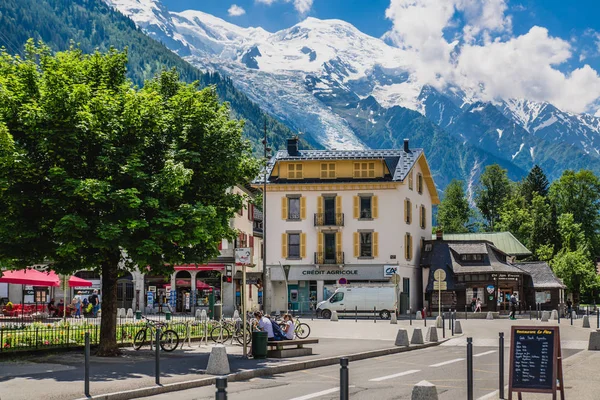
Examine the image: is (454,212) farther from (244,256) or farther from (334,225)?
(244,256)

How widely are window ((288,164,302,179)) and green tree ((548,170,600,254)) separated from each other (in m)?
51.0

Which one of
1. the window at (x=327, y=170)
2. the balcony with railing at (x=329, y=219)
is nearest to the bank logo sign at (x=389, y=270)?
the balcony with railing at (x=329, y=219)

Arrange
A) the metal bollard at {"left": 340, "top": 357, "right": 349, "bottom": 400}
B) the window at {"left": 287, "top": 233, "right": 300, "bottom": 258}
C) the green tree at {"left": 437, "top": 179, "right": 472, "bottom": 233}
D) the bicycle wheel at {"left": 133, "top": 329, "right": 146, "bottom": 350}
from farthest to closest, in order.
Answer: the green tree at {"left": 437, "top": 179, "right": 472, "bottom": 233} → the window at {"left": 287, "top": 233, "right": 300, "bottom": 258} → the bicycle wheel at {"left": 133, "top": 329, "right": 146, "bottom": 350} → the metal bollard at {"left": 340, "top": 357, "right": 349, "bottom": 400}

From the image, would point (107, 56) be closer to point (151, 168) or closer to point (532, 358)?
point (151, 168)

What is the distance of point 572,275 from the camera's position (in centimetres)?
9119

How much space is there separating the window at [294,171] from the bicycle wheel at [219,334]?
119 feet

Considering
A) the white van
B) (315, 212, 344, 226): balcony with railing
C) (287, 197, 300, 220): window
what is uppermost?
(287, 197, 300, 220): window

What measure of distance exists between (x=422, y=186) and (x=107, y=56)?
167 ft

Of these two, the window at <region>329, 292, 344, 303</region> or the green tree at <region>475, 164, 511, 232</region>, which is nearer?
the window at <region>329, 292, 344, 303</region>

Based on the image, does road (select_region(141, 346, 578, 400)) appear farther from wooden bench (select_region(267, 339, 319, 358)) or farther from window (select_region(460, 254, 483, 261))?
window (select_region(460, 254, 483, 261))

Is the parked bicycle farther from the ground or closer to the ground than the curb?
farther from the ground

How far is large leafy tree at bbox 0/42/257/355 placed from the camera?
2159 centimetres

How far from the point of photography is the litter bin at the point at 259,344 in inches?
918

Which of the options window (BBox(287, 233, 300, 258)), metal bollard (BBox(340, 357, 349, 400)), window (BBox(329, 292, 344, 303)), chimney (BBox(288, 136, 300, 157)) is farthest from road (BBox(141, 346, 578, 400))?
chimney (BBox(288, 136, 300, 157))
